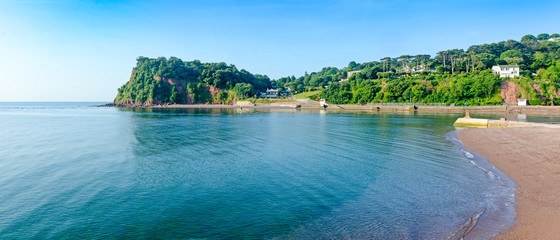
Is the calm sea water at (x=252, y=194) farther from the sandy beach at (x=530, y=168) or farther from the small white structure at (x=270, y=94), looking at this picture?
the small white structure at (x=270, y=94)

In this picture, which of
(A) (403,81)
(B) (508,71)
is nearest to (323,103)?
(A) (403,81)

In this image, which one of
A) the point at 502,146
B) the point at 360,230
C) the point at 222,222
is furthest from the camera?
the point at 502,146

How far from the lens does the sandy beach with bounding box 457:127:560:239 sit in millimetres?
10641

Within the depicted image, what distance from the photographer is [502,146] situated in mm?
26359

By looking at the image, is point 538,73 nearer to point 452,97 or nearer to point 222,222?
point 452,97

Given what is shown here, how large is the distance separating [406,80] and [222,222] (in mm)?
114220

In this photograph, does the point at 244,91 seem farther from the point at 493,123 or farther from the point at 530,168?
the point at 530,168

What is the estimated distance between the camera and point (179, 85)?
539 feet

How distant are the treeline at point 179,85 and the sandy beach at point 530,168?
130 metres

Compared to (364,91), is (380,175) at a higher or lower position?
lower

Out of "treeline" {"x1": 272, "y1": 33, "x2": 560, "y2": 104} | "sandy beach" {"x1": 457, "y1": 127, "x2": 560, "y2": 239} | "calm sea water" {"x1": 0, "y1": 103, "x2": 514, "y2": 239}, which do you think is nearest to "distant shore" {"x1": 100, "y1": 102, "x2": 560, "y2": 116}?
"treeline" {"x1": 272, "y1": 33, "x2": 560, "y2": 104}

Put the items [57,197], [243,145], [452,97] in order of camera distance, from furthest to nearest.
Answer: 1. [452,97]
2. [243,145]
3. [57,197]

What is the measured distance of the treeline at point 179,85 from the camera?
15862 cm

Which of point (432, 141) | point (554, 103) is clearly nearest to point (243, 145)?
point (432, 141)
